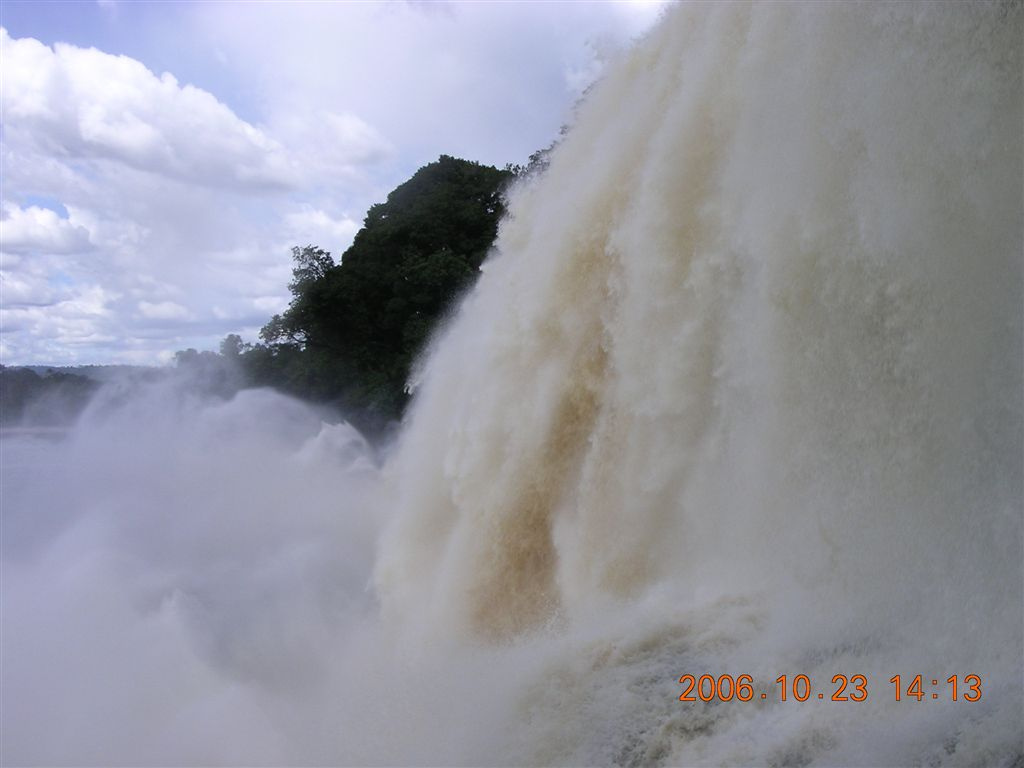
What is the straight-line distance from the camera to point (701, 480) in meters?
6.62

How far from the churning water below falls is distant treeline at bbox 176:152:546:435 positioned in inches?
618

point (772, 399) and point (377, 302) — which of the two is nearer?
point (772, 399)

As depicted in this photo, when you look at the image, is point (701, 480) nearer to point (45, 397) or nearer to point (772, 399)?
point (772, 399)

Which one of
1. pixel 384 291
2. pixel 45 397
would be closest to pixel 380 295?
pixel 384 291

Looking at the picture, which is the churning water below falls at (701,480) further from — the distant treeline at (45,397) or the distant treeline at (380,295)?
the distant treeline at (380,295)

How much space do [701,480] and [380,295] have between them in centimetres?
2124

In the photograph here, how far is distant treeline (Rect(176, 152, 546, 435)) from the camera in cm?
2573

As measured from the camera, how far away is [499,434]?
26.6 feet

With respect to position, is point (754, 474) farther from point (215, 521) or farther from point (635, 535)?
point (215, 521)

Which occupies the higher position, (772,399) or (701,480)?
(772,399)

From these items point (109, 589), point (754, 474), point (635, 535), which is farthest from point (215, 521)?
point (754, 474)

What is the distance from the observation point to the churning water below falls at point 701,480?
4809mm

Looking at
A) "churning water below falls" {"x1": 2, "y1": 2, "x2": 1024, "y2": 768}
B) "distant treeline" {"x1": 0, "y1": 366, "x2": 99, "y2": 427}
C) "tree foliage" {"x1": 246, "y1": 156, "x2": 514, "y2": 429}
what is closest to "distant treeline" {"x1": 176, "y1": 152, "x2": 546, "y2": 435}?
"tree foliage" {"x1": 246, "y1": 156, "x2": 514, "y2": 429}

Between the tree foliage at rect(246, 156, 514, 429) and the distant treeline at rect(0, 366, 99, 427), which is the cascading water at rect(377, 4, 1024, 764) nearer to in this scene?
the distant treeline at rect(0, 366, 99, 427)
